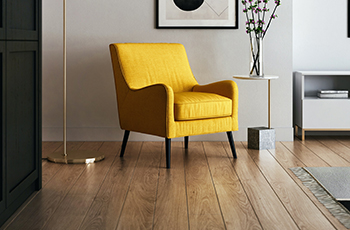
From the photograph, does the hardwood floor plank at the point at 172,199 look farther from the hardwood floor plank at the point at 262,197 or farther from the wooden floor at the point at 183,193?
the hardwood floor plank at the point at 262,197

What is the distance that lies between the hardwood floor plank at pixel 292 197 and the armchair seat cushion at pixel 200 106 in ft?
1.50

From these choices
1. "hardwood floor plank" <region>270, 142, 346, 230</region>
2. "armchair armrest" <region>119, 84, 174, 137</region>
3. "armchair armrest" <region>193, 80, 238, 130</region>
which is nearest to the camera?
"hardwood floor plank" <region>270, 142, 346, 230</region>

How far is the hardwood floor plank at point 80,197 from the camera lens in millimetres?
1786

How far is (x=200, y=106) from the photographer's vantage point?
2885 millimetres

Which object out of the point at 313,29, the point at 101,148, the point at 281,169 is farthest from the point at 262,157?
the point at 313,29

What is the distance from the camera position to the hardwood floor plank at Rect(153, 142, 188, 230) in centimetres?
180

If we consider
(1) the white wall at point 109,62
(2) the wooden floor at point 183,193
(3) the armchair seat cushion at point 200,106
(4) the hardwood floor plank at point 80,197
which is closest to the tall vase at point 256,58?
(1) the white wall at point 109,62

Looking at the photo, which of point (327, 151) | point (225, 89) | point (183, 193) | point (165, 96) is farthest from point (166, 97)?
point (327, 151)

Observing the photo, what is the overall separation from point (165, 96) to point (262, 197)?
967mm

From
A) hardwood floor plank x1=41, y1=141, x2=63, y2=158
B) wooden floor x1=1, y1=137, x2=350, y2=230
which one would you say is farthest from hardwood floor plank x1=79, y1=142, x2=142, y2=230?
hardwood floor plank x1=41, y1=141, x2=63, y2=158

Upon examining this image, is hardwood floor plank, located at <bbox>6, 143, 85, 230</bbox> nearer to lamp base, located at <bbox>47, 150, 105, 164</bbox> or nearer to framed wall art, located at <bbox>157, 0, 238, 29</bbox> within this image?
lamp base, located at <bbox>47, 150, 105, 164</bbox>

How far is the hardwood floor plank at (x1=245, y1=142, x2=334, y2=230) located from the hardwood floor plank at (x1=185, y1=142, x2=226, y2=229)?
348mm

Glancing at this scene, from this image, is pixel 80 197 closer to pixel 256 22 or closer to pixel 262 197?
pixel 262 197

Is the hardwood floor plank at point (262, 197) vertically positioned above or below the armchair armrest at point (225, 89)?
below
